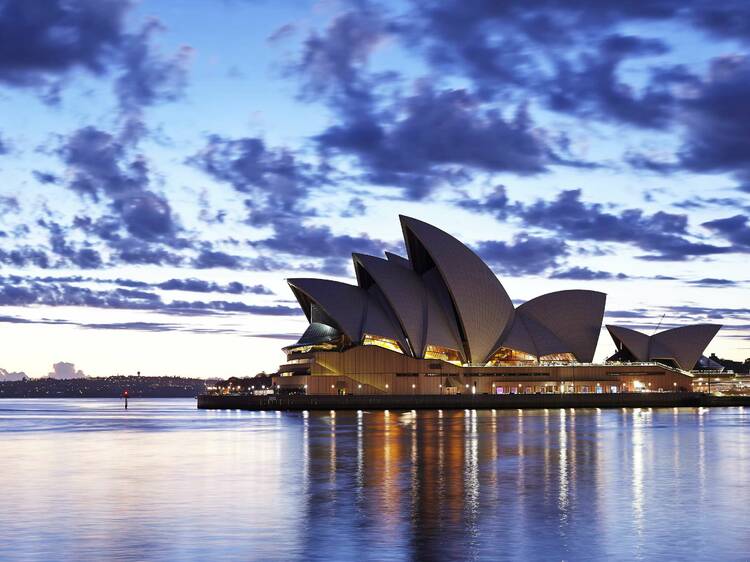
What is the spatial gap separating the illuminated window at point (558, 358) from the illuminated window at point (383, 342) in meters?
17.9

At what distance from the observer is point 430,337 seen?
102 meters

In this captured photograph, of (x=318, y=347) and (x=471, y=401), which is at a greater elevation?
(x=318, y=347)

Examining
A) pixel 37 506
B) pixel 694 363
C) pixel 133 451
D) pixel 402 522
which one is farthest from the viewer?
pixel 694 363

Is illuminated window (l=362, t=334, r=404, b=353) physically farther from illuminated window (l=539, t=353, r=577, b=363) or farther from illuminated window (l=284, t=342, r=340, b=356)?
illuminated window (l=539, t=353, r=577, b=363)

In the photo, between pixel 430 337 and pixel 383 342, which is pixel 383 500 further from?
pixel 383 342

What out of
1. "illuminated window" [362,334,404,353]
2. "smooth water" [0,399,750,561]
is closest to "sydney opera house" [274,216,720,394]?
"illuminated window" [362,334,404,353]

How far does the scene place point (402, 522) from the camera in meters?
22.1

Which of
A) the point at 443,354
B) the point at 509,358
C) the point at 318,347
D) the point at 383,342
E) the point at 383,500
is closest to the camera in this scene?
the point at 383,500

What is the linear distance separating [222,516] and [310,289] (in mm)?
80796

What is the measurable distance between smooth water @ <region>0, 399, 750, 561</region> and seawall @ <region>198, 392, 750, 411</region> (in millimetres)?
51844

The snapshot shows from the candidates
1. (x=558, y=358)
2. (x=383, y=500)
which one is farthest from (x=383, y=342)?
(x=383, y=500)

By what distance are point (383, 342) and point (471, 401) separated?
1115 cm

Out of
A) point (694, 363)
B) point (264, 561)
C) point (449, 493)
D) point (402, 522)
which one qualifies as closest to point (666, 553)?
point (402, 522)

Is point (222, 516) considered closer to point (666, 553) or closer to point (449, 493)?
point (449, 493)
